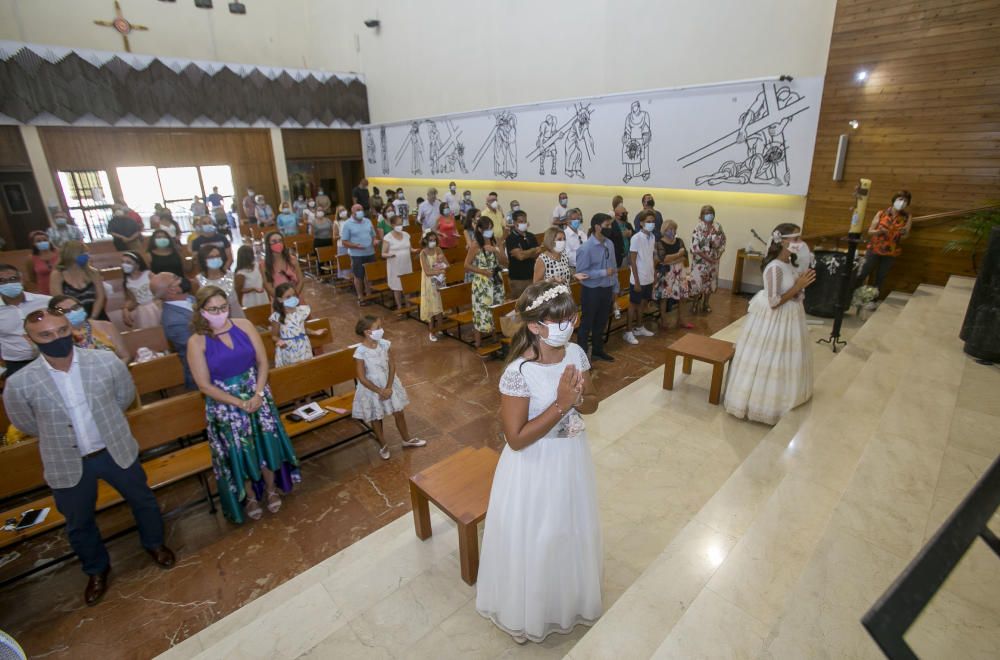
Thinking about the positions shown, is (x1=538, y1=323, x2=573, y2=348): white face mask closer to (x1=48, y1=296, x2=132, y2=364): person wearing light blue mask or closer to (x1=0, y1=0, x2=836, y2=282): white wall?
(x1=48, y1=296, x2=132, y2=364): person wearing light blue mask

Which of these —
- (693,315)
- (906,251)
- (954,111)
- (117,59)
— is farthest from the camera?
(117,59)

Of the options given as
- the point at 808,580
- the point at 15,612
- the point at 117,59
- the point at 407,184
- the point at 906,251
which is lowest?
the point at 15,612

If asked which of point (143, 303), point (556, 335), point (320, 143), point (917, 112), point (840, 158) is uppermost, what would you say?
point (320, 143)

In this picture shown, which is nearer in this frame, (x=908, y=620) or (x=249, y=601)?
(x=908, y=620)

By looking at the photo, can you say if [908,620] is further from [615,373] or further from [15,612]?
[615,373]

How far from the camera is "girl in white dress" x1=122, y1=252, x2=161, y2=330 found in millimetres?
5176

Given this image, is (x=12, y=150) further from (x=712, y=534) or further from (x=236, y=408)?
(x=712, y=534)

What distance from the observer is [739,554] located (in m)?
2.48

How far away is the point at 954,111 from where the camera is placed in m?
6.15

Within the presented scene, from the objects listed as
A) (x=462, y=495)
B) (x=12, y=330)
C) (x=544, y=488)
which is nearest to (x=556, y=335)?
(x=544, y=488)

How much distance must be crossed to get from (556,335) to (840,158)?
289 inches

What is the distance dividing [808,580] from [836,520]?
0.51 m

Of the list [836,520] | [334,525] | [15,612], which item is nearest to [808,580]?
[836,520]

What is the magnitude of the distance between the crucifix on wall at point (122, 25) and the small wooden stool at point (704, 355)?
57.9ft
